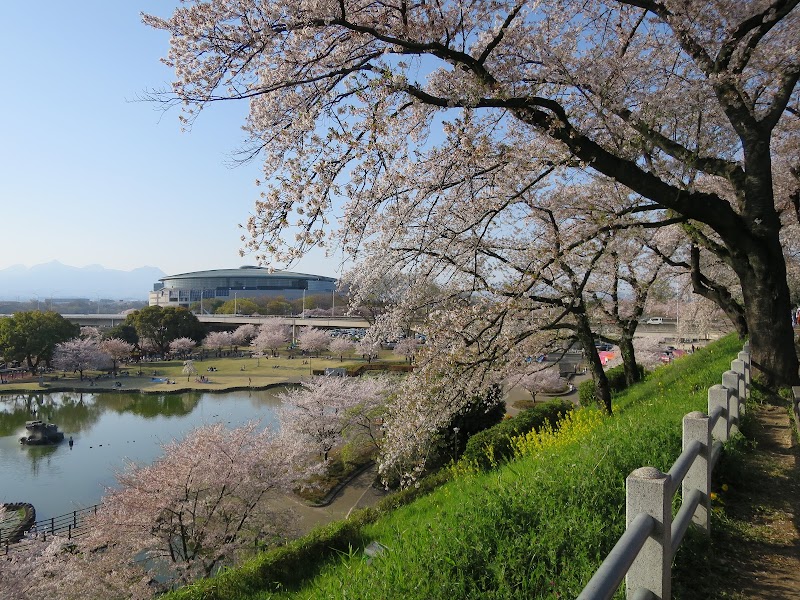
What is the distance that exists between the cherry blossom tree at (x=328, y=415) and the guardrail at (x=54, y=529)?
23.1 ft

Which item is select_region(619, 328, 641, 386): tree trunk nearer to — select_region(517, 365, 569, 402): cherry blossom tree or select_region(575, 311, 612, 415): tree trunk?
select_region(575, 311, 612, 415): tree trunk

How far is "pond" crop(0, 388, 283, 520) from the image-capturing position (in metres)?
19.1

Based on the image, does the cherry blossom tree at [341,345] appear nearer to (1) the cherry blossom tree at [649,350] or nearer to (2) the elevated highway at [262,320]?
(2) the elevated highway at [262,320]

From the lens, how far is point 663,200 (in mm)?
5895

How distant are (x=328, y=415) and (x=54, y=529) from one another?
9930 millimetres

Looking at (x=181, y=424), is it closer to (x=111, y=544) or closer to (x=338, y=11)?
(x=111, y=544)

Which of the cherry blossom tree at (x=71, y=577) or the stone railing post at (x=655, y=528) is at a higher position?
the stone railing post at (x=655, y=528)

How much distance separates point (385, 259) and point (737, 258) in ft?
16.9

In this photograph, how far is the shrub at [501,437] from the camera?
1015 cm

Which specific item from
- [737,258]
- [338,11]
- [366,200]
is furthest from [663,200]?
[338,11]

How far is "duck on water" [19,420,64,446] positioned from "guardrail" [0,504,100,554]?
11.9 meters

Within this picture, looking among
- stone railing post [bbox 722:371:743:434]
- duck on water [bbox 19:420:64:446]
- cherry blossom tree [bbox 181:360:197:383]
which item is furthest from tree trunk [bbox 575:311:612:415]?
cherry blossom tree [bbox 181:360:197:383]

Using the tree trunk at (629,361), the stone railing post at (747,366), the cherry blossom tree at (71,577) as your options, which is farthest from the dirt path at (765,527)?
the cherry blossom tree at (71,577)

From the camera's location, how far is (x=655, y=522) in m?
2.19
